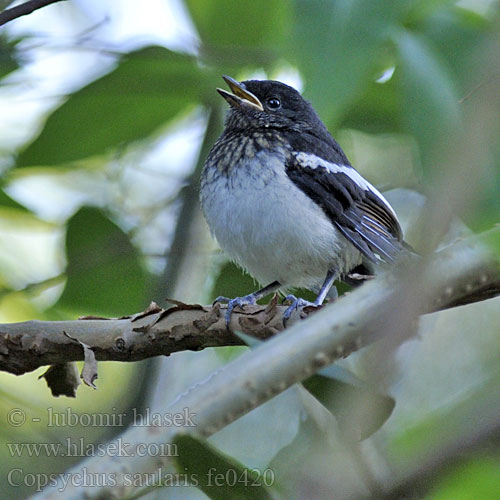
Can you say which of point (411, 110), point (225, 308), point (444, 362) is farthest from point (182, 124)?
point (444, 362)

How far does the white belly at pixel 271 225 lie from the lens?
322cm

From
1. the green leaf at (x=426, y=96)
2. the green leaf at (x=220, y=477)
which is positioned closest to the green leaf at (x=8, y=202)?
the green leaf at (x=426, y=96)

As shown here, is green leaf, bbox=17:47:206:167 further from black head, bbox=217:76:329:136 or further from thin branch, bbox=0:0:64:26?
thin branch, bbox=0:0:64:26

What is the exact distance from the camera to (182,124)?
11.8 ft

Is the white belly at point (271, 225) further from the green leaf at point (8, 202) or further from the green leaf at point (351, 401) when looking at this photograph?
the green leaf at point (351, 401)

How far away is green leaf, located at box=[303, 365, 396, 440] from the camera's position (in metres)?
0.72

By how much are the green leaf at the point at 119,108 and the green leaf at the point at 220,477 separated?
6.62ft

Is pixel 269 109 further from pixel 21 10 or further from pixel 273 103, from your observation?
pixel 21 10

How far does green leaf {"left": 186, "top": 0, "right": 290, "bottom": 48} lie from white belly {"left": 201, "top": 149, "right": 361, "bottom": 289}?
59cm

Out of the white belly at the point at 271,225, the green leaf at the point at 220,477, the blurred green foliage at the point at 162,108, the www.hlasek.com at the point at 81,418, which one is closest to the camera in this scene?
the green leaf at the point at 220,477

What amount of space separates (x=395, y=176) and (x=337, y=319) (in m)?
2.71

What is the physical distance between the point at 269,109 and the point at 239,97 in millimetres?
296

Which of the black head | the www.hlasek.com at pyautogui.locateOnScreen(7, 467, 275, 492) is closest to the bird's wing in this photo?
the black head

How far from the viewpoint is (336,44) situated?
183 centimetres
